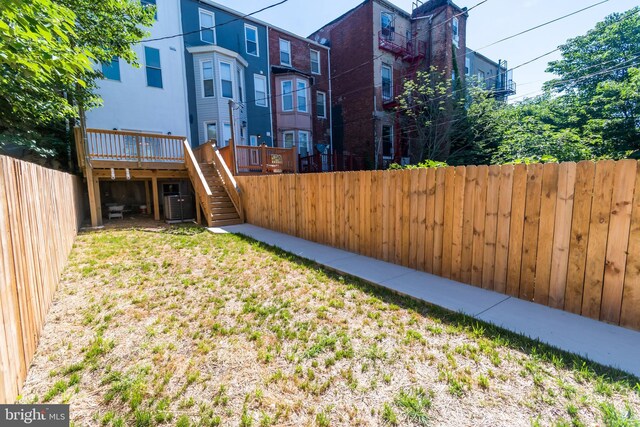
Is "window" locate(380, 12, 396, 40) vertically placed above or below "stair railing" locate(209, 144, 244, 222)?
above

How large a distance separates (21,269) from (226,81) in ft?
46.7

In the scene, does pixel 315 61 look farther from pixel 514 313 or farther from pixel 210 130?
pixel 514 313

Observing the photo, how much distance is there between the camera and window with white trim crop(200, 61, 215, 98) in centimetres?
1424

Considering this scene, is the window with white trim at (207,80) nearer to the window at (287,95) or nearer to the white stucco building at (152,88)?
the white stucco building at (152,88)

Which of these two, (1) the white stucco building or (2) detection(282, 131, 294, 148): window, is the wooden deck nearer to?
(1) the white stucco building

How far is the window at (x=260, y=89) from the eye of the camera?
16.2m

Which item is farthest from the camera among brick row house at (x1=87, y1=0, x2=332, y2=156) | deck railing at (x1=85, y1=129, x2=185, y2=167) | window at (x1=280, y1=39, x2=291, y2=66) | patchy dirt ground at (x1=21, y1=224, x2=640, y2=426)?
window at (x1=280, y1=39, x2=291, y2=66)

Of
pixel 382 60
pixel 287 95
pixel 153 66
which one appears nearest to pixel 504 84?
pixel 382 60

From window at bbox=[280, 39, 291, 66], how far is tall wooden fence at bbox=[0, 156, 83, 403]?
15893mm

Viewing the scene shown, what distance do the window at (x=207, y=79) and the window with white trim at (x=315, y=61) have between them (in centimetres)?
665

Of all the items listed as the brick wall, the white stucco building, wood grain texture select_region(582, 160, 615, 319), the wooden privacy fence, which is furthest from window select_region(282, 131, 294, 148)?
wood grain texture select_region(582, 160, 615, 319)

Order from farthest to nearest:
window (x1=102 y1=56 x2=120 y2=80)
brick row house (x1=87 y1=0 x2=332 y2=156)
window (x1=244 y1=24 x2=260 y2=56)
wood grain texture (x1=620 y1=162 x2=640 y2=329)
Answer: window (x1=244 y1=24 x2=260 y2=56), brick row house (x1=87 y1=0 x2=332 y2=156), window (x1=102 y1=56 x2=120 y2=80), wood grain texture (x1=620 y1=162 x2=640 y2=329)

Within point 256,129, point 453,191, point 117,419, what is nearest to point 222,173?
point 256,129

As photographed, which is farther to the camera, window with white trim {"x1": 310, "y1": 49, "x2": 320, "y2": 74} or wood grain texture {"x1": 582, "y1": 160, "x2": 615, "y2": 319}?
window with white trim {"x1": 310, "y1": 49, "x2": 320, "y2": 74}
